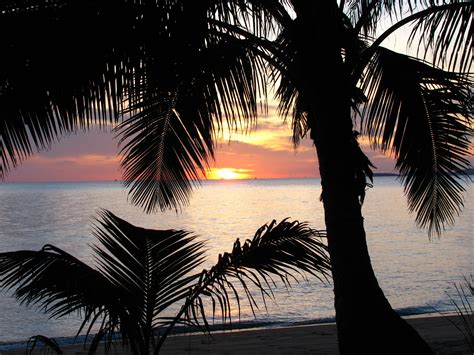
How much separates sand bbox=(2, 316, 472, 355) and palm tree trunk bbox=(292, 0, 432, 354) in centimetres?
181

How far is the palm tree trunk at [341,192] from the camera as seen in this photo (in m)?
4.18

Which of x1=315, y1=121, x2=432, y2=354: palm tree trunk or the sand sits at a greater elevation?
x1=315, y1=121, x2=432, y2=354: palm tree trunk

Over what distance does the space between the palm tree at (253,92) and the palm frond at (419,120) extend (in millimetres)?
13

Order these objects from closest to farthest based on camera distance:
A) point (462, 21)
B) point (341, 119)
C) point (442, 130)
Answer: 1. point (462, 21)
2. point (341, 119)
3. point (442, 130)


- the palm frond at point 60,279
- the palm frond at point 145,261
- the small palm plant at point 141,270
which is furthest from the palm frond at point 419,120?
the palm frond at point 60,279

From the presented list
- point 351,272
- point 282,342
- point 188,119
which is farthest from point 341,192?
point 282,342

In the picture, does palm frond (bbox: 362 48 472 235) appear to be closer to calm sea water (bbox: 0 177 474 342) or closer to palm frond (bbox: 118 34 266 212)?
palm frond (bbox: 118 34 266 212)

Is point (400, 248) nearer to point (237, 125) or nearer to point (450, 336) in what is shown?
point (450, 336)

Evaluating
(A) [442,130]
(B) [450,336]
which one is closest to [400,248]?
(B) [450,336]

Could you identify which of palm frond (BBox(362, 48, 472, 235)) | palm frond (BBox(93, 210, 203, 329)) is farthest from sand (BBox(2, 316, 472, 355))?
palm frond (BBox(93, 210, 203, 329))

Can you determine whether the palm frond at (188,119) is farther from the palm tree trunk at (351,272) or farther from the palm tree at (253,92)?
the palm tree trunk at (351,272)

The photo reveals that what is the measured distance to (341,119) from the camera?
4203mm

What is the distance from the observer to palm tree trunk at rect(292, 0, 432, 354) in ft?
13.7

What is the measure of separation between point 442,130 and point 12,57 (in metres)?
4.06
